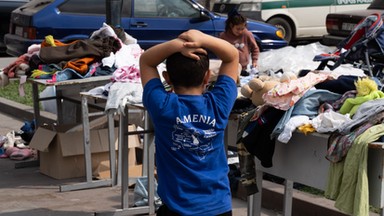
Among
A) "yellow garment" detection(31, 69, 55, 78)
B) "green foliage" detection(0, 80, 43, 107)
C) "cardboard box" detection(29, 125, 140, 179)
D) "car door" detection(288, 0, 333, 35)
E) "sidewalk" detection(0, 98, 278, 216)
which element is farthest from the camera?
"car door" detection(288, 0, 333, 35)

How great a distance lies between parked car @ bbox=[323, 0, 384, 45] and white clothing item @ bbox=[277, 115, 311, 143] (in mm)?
8117

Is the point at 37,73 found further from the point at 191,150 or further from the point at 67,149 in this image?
the point at 191,150

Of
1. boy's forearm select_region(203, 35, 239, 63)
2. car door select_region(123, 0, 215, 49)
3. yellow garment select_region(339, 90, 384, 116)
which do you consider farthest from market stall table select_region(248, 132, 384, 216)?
car door select_region(123, 0, 215, 49)

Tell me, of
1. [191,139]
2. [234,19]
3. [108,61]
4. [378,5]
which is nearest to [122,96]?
[108,61]

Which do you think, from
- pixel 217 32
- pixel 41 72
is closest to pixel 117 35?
pixel 41 72

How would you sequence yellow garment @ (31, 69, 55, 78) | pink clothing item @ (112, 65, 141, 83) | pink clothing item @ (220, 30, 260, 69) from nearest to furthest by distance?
pink clothing item @ (112, 65, 141, 83), yellow garment @ (31, 69, 55, 78), pink clothing item @ (220, 30, 260, 69)

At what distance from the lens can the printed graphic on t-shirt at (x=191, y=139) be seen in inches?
146

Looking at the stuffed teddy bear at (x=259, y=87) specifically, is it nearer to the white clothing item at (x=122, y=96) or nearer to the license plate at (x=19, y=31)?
the white clothing item at (x=122, y=96)

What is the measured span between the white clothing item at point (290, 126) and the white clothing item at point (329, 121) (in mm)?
67

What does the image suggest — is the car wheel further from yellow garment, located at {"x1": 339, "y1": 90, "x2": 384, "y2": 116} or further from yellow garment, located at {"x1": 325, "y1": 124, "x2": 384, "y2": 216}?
yellow garment, located at {"x1": 325, "y1": 124, "x2": 384, "y2": 216}

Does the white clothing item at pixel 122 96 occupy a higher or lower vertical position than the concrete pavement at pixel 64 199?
higher

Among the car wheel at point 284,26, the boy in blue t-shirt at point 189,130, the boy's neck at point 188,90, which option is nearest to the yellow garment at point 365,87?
the boy in blue t-shirt at point 189,130

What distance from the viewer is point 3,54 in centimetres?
1820

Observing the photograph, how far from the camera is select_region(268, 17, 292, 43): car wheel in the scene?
17.5 meters
